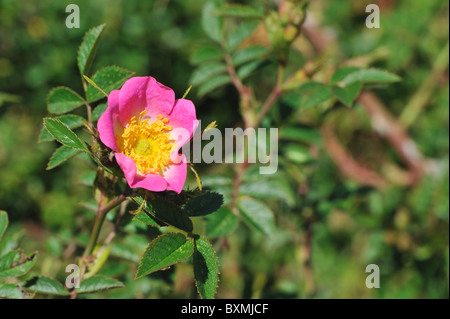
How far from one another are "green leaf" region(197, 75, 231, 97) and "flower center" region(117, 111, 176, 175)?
0.45 m

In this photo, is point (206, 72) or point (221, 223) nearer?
point (221, 223)

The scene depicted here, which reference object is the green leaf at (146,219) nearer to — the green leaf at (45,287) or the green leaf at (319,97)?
the green leaf at (45,287)

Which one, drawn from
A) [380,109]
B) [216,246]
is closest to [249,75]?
[216,246]

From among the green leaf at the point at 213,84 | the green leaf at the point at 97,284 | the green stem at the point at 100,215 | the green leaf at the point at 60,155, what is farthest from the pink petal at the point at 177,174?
the green leaf at the point at 213,84

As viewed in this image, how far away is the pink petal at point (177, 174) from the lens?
92 centimetres

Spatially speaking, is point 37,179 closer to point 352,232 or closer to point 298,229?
point 298,229

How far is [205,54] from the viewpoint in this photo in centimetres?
151

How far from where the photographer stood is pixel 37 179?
8.26 feet

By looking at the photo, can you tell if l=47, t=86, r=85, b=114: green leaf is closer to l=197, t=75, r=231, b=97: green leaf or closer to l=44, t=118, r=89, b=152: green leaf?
l=44, t=118, r=89, b=152: green leaf

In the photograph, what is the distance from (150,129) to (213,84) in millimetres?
490

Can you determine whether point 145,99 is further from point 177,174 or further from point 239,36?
point 239,36

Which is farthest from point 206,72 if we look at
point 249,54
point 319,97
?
point 319,97

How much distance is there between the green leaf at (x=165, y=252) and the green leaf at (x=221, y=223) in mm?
287

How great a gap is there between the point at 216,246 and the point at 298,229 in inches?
18.3
